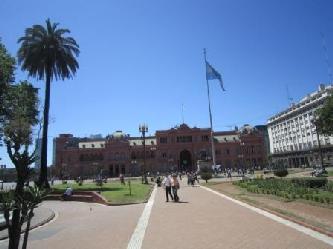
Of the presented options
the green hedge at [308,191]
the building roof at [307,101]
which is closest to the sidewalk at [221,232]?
the green hedge at [308,191]

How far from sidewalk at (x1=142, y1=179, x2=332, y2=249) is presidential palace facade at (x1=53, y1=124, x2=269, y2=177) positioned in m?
97.5

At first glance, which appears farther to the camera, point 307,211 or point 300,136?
point 300,136

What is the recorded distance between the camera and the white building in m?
96.5

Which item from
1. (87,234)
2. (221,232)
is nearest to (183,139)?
(87,234)

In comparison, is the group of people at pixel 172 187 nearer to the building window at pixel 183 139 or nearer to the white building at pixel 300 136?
the white building at pixel 300 136

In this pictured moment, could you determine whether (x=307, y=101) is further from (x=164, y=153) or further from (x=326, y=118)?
(x=326, y=118)

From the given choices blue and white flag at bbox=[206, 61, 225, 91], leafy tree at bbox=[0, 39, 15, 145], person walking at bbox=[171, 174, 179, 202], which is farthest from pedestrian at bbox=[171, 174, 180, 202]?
blue and white flag at bbox=[206, 61, 225, 91]

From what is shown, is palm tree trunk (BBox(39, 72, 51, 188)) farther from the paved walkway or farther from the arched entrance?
the arched entrance

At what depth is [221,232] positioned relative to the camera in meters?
12.3

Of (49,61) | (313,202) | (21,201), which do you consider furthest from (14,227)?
(49,61)

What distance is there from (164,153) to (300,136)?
40799mm

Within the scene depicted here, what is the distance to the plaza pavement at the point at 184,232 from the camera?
10.7m

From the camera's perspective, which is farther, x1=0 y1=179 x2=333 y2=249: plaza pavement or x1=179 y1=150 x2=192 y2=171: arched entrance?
x1=179 y1=150 x2=192 y2=171: arched entrance

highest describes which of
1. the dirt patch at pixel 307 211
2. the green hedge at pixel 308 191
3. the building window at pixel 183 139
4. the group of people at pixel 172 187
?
the building window at pixel 183 139
